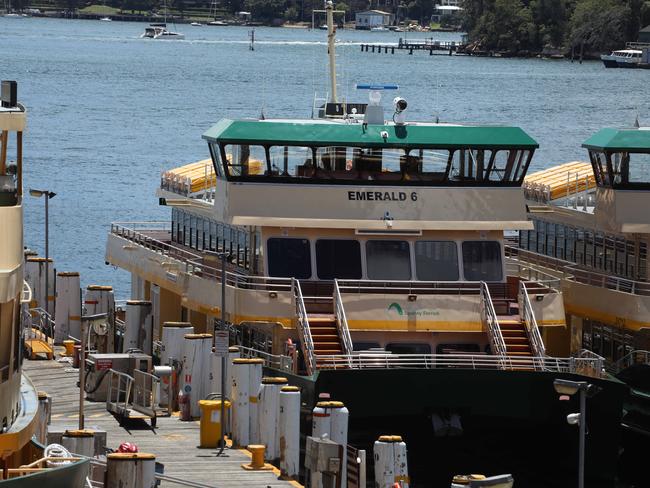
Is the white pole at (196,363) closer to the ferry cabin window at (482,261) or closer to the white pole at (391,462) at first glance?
the ferry cabin window at (482,261)

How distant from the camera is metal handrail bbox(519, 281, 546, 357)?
133ft

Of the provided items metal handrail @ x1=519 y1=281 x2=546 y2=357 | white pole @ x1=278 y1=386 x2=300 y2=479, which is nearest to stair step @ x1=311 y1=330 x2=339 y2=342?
metal handrail @ x1=519 y1=281 x2=546 y2=357

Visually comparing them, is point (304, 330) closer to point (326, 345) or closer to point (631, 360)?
point (326, 345)

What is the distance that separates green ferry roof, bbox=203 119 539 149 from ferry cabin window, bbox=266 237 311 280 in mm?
2206

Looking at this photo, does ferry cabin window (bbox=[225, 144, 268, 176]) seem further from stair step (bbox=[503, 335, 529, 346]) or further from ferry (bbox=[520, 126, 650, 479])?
ferry (bbox=[520, 126, 650, 479])

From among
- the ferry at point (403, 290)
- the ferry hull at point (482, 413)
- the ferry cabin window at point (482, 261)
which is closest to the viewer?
the ferry hull at point (482, 413)

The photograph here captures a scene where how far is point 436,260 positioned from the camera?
43.6 m

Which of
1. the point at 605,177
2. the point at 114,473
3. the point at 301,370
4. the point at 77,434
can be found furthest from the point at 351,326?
the point at 114,473

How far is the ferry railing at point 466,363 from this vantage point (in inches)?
1540

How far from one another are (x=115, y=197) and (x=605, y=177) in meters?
59.0

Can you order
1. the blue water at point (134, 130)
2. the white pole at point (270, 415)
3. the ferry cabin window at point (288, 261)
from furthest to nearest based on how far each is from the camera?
the blue water at point (134, 130) → the ferry cabin window at point (288, 261) → the white pole at point (270, 415)

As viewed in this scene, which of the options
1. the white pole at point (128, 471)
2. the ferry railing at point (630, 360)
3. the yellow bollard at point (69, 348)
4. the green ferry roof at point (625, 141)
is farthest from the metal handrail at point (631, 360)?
the white pole at point (128, 471)

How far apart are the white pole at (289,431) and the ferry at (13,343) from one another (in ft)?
29.2

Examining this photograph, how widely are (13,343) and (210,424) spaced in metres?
12.4
